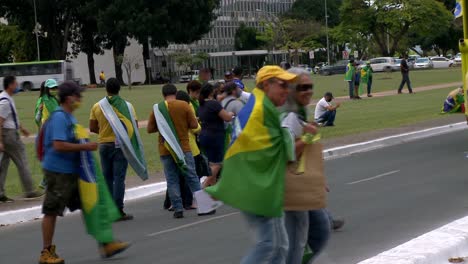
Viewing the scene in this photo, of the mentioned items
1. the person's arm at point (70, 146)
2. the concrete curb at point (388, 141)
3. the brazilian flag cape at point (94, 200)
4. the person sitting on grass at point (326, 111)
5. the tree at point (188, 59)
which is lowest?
the tree at point (188, 59)

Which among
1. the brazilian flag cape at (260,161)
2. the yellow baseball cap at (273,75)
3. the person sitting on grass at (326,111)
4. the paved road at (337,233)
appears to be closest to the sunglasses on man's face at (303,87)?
the yellow baseball cap at (273,75)

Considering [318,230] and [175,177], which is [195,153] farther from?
[318,230]

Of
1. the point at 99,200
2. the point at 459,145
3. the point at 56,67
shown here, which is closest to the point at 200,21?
the point at 56,67

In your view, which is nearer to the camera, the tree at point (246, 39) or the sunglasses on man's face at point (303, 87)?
the sunglasses on man's face at point (303, 87)

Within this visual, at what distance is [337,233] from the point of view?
9.89 m

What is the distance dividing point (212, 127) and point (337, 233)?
9.38ft

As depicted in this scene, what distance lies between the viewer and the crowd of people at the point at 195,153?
19.4 ft

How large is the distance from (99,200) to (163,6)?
68.1m

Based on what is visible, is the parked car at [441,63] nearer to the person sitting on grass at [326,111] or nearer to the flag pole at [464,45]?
the person sitting on grass at [326,111]

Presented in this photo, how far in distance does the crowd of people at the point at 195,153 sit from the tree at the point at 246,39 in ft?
317

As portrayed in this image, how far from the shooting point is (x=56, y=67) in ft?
243

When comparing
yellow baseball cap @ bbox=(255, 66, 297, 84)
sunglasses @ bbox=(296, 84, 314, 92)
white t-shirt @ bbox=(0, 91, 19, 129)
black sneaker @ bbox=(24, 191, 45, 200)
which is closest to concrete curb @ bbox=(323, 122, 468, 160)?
black sneaker @ bbox=(24, 191, 45, 200)

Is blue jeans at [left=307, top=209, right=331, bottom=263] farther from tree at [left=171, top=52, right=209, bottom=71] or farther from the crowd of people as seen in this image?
tree at [left=171, top=52, right=209, bottom=71]

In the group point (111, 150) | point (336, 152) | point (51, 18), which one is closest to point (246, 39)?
point (51, 18)
